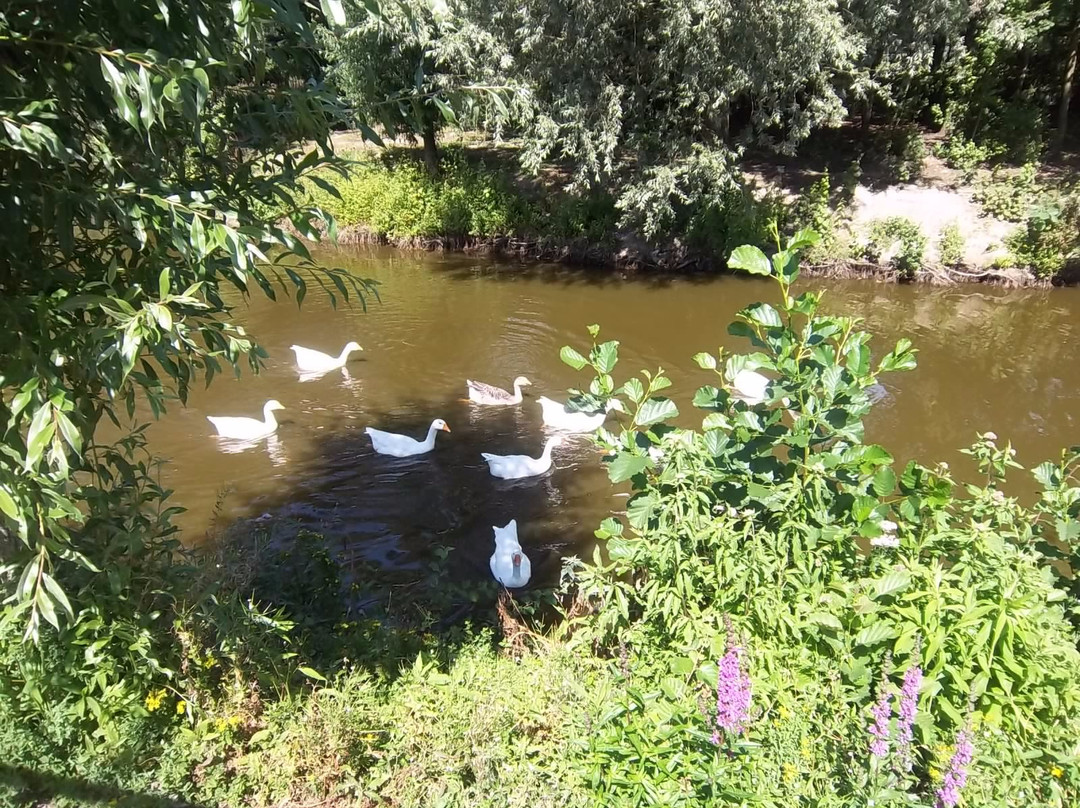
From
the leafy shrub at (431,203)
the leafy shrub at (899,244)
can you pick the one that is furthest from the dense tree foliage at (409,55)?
the leafy shrub at (899,244)

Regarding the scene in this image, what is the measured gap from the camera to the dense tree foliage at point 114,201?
80.4 inches

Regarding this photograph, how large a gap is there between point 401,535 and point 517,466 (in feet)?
5.06

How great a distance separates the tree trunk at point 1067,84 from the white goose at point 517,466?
54.6ft

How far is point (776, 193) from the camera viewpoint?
642 inches

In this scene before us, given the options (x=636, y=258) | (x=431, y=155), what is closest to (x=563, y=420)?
(x=636, y=258)

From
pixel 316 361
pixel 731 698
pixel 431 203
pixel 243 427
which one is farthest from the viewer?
pixel 431 203

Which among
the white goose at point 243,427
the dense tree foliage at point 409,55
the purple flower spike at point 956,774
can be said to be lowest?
the white goose at point 243,427

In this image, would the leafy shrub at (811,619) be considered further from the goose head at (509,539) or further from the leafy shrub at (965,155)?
the leafy shrub at (965,155)

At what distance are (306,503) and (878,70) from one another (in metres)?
13.6

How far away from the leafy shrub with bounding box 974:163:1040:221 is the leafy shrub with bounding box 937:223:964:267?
108cm

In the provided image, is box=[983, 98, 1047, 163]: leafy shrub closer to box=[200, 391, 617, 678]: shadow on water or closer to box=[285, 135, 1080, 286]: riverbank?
box=[285, 135, 1080, 286]: riverbank

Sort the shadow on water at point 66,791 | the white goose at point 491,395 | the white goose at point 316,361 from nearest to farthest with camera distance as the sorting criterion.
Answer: the shadow on water at point 66,791 < the white goose at point 491,395 < the white goose at point 316,361

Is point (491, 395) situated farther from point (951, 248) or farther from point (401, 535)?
point (951, 248)

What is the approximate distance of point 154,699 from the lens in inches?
127
